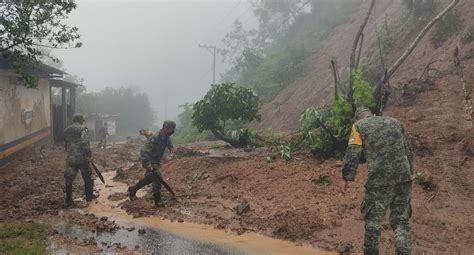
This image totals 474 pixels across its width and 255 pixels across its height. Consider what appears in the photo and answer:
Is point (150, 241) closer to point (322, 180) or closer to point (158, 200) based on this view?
point (158, 200)

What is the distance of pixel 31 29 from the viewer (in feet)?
29.8

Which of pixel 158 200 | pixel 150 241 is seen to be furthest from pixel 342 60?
pixel 150 241

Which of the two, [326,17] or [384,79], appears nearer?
[384,79]

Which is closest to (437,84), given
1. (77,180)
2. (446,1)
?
(446,1)

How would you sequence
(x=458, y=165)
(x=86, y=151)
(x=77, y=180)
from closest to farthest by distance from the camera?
(x=458, y=165) → (x=86, y=151) → (x=77, y=180)

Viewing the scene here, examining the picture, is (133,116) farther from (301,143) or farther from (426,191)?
(426,191)

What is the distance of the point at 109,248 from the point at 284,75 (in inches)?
869

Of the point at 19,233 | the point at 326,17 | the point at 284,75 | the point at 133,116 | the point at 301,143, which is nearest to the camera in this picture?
the point at 19,233

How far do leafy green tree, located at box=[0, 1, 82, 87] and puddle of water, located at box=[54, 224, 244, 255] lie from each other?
390 centimetres

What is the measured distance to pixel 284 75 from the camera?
26797 mm

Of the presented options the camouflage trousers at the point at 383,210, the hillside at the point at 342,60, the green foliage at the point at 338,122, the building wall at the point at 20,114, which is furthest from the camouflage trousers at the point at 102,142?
the camouflage trousers at the point at 383,210

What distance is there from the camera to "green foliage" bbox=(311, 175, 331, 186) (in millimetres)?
7942

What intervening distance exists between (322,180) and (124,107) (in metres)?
42.7

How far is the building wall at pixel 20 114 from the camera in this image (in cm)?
1217
